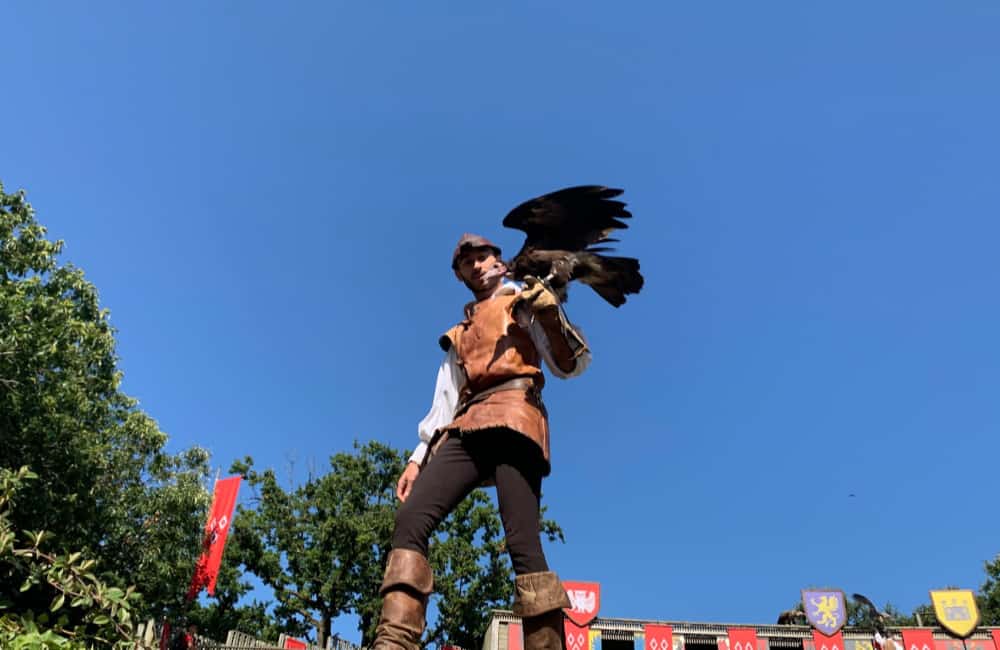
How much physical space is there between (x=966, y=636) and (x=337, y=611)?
22150 millimetres

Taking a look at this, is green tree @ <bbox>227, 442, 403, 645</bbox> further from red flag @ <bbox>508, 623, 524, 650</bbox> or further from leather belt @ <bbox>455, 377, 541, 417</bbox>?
leather belt @ <bbox>455, 377, 541, 417</bbox>

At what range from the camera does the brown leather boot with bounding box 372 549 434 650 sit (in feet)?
6.75

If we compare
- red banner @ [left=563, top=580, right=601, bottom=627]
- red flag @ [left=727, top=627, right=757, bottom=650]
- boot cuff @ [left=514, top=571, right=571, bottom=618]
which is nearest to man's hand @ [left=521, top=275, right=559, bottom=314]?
boot cuff @ [left=514, top=571, right=571, bottom=618]

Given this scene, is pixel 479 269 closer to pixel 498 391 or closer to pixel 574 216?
pixel 574 216

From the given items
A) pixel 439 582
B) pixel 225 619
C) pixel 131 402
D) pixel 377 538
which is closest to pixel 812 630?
pixel 439 582

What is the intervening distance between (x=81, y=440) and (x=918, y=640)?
2551 centimetres

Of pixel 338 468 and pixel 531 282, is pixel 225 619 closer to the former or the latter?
pixel 338 468

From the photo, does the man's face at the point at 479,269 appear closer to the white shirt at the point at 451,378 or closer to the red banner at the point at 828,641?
the white shirt at the point at 451,378

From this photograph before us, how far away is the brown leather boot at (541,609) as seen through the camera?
215cm

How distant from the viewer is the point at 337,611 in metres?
25.1

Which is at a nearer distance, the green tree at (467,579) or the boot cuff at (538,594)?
the boot cuff at (538,594)

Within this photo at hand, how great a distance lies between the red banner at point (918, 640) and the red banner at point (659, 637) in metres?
7.59

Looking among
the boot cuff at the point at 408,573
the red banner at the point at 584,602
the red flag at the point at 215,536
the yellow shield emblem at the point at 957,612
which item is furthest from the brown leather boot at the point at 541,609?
the yellow shield emblem at the point at 957,612

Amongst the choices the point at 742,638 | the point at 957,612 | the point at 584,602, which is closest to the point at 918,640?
the point at 957,612
